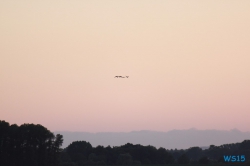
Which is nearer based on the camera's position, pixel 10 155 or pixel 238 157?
pixel 238 157

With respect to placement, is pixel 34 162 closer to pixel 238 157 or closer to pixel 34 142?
pixel 34 142

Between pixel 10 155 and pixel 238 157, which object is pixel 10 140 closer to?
pixel 10 155

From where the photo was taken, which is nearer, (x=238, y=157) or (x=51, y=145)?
(x=238, y=157)

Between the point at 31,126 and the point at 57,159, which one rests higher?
the point at 31,126

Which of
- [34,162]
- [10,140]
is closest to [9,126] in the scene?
[10,140]

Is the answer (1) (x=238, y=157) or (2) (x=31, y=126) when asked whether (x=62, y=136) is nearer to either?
(2) (x=31, y=126)

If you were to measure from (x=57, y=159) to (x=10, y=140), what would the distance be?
17.5 m

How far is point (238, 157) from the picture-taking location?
162 metres

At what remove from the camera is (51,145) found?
7288 inches

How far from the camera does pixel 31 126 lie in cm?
18775

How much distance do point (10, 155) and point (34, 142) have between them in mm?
9101

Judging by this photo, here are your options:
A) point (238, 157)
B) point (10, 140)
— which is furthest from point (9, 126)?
point (238, 157)

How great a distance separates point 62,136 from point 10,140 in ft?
58.6

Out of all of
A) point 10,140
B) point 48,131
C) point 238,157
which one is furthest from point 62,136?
point 238,157
